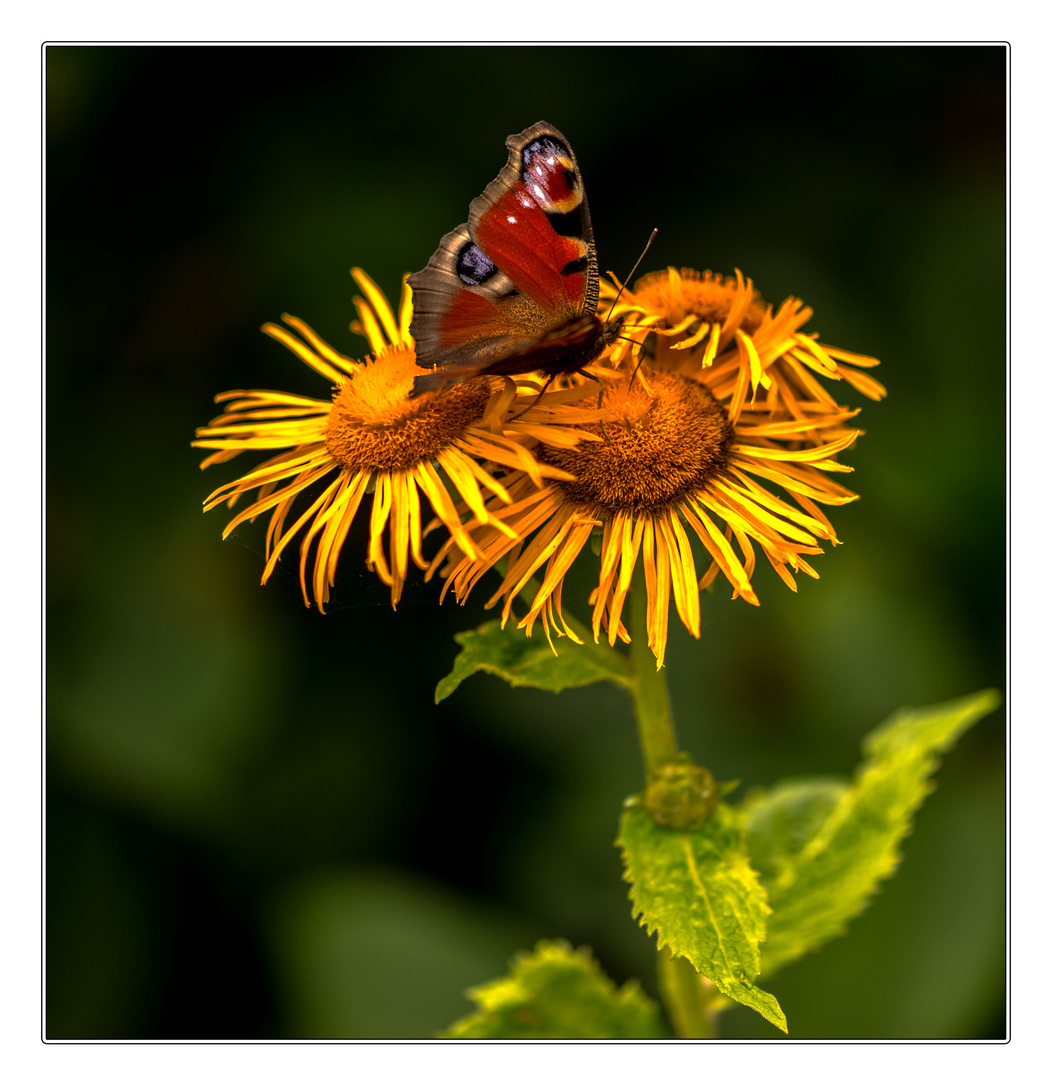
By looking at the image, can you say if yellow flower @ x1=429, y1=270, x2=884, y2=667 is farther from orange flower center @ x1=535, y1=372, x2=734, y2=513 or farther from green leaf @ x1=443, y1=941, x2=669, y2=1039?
green leaf @ x1=443, y1=941, x2=669, y2=1039

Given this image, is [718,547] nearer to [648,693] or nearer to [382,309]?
[648,693]

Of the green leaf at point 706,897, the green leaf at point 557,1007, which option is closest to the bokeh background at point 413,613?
the green leaf at point 557,1007

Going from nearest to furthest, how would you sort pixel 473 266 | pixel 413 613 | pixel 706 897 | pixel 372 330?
pixel 706 897
pixel 473 266
pixel 372 330
pixel 413 613

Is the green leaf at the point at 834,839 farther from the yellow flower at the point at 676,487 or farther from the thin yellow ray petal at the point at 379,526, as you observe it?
the thin yellow ray petal at the point at 379,526

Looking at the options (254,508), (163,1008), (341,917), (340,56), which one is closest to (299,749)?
(341,917)

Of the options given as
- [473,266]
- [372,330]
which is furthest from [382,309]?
[473,266]

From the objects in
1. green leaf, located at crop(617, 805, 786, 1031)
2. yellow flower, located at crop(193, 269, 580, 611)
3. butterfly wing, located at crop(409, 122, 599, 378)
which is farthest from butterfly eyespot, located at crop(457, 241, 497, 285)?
green leaf, located at crop(617, 805, 786, 1031)

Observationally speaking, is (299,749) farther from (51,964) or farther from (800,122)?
(800,122)
